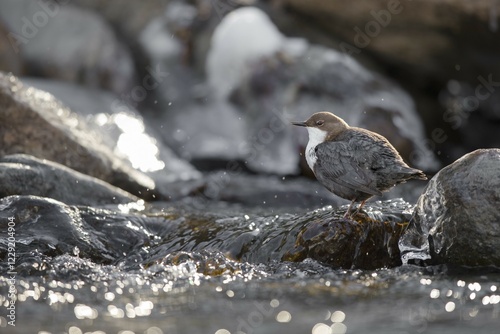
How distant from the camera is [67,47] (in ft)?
40.5

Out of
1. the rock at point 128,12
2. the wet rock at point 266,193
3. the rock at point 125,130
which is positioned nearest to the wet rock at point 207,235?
the wet rock at point 266,193

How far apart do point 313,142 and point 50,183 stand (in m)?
2.49

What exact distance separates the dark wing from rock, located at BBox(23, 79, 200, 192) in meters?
3.49

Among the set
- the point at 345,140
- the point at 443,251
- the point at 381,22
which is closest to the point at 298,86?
the point at 381,22

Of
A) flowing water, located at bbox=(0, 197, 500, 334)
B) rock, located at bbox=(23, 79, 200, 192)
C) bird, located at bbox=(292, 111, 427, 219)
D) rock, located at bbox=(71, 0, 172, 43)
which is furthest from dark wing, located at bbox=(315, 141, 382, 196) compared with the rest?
rock, located at bbox=(71, 0, 172, 43)

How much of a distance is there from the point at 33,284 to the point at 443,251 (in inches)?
112

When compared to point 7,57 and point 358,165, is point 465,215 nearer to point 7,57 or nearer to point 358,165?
point 358,165

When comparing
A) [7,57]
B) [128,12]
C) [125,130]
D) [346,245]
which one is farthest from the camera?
[128,12]

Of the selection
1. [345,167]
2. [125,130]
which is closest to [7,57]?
[125,130]

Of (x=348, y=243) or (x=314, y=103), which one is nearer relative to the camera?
(x=348, y=243)

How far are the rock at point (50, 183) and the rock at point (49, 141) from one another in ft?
2.70

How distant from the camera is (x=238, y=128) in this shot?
11.5m

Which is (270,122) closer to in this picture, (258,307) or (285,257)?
(285,257)

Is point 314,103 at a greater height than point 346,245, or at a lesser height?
greater
